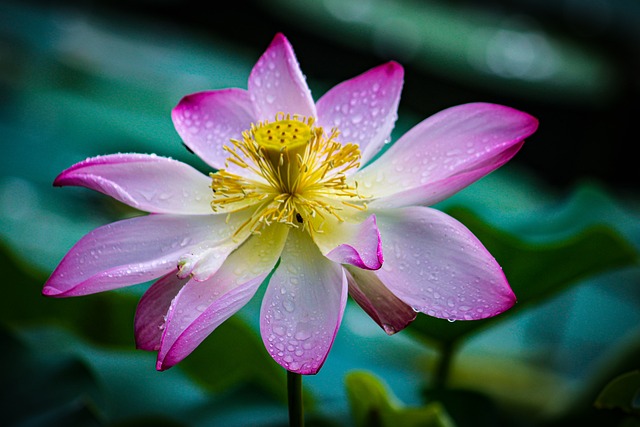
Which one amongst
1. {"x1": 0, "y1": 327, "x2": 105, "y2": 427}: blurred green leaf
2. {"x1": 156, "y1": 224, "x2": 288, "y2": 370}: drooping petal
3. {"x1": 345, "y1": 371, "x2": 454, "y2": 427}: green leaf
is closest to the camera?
{"x1": 156, "y1": 224, "x2": 288, "y2": 370}: drooping petal

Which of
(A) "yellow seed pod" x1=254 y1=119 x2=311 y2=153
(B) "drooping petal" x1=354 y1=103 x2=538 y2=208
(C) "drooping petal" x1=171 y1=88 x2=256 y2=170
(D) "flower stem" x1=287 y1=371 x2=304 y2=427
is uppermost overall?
(B) "drooping petal" x1=354 y1=103 x2=538 y2=208

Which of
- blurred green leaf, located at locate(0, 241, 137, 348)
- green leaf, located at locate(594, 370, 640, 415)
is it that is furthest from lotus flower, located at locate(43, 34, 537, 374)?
blurred green leaf, located at locate(0, 241, 137, 348)

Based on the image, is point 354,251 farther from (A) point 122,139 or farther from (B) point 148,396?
(A) point 122,139

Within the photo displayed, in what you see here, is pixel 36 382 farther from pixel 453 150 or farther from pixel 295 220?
pixel 453 150

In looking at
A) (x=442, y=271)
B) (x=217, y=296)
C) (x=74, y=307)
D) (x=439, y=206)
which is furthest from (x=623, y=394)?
(x=74, y=307)

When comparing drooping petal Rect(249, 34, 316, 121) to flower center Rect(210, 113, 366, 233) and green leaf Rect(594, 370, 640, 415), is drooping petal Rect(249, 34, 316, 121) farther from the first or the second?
green leaf Rect(594, 370, 640, 415)

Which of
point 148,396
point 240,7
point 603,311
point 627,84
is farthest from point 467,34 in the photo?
point 148,396

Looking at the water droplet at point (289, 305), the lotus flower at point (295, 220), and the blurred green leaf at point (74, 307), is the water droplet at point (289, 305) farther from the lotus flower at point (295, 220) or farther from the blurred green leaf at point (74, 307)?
the blurred green leaf at point (74, 307)

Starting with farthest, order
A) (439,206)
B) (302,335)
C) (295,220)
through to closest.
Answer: (439,206) → (295,220) → (302,335)
